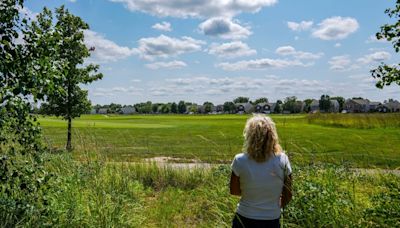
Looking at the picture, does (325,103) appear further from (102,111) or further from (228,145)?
(228,145)

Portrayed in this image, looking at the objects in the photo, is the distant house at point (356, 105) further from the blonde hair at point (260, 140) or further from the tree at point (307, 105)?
the blonde hair at point (260, 140)

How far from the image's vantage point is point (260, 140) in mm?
A: 3732

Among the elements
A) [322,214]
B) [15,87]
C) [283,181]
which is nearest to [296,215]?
[322,214]

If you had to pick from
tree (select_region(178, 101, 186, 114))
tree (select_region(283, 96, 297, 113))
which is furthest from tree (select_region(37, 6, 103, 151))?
tree (select_region(178, 101, 186, 114))

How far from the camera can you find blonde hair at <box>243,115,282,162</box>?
12.3 ft

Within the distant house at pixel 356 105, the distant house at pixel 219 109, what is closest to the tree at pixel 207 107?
the distant house at pixel 219 109

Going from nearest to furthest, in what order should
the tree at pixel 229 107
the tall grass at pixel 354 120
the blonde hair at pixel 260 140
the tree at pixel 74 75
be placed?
the blonde hair at pixel 260 140 → the tree at pixel 74 75 → the tall grass at pixel 354 120 → the tree at pixel 229 107

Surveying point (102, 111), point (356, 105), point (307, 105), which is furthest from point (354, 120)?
point (102, 111)

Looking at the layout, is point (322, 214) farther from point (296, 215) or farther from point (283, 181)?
point (283, 181)

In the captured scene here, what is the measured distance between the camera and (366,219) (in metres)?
4.77

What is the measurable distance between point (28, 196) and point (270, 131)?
10.1 ft

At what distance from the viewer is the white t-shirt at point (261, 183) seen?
3.78 meters

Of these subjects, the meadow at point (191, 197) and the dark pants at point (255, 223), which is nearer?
the dark pants at point (255, 223)

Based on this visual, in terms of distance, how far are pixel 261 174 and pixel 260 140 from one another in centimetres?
32
